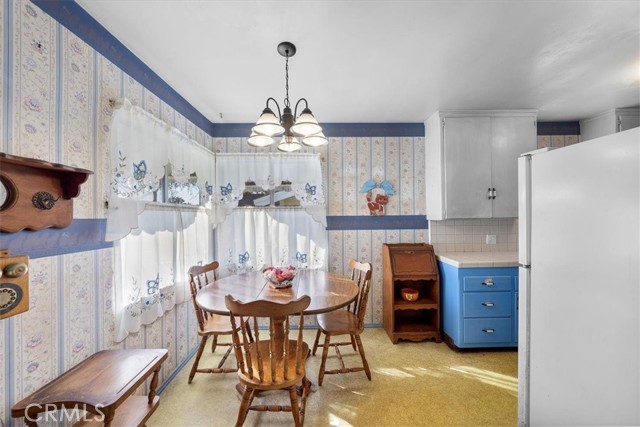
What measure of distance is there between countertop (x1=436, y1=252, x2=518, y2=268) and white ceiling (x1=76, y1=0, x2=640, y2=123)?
1598 millimetres

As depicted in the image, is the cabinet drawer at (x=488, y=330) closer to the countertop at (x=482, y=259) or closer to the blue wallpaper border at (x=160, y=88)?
the countertop at (x=482, y=259)

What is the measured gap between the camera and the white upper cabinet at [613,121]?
2848 millimetres

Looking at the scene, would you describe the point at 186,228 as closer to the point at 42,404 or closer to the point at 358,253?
the point at 42,404

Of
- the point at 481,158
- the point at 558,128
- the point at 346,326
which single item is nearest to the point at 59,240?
the point at 346,326

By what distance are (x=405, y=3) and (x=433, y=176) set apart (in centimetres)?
200

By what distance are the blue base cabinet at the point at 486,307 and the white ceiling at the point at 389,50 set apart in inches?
68.6

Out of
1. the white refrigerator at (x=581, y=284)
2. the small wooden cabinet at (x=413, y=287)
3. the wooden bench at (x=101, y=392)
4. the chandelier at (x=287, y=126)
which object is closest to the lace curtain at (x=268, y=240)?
the small wooden cabinet at (x=413, y=287)

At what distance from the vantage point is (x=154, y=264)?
6.39ft

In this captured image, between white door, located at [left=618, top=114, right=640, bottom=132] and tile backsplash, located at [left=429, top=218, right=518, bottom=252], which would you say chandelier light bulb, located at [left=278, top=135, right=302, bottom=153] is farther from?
white door, located at [left=618, top=114, right=640, bottom=132]

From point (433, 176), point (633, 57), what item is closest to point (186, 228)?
point (433, 176)

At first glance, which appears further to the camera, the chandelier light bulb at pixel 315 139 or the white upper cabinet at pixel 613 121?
the white upper cabinet at pixel 613 121

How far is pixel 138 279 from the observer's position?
1.78 meters

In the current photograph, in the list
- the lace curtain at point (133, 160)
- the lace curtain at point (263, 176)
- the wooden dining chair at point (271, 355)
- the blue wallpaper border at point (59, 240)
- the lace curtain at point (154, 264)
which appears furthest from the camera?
the lace curtain at point (263, 176)

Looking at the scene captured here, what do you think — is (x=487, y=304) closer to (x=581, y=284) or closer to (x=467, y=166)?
(x=467, y=166)
